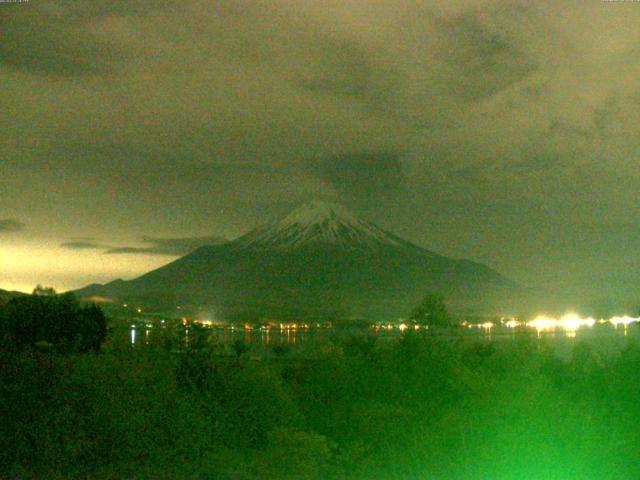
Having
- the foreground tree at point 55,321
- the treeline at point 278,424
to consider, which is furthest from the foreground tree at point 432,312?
the treeline at point 278,424

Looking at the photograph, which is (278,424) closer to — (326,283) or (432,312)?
(432,312)

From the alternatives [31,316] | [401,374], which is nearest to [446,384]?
[401,374]

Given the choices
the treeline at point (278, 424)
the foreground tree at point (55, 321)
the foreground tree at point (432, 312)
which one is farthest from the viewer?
the foreground tree at point (432, 312)

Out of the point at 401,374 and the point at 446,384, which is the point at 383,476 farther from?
the point at 401,374

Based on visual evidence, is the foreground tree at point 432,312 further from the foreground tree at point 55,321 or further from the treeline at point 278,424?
the treeline at point 278,424

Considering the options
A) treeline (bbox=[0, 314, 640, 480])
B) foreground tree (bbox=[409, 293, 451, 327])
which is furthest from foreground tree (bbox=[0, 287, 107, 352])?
foreground tree (bbox=[409, 293, 451, 327])
